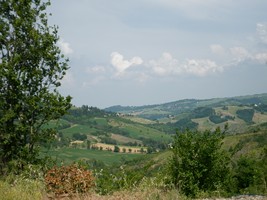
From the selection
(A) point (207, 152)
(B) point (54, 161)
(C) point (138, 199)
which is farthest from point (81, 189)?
(A) point (207, 152)

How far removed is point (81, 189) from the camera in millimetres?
9680

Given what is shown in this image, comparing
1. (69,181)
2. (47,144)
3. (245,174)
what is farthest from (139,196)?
(245,174)

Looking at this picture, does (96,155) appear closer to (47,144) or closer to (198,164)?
(47,144)

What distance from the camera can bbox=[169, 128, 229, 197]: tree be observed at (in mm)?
11211

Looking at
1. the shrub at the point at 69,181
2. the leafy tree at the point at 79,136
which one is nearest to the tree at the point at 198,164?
the shrub at the point at 69,181

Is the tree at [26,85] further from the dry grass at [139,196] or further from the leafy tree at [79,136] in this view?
the leafy tree at [79,136]

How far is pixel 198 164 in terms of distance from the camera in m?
11.4

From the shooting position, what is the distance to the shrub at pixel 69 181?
377 inches

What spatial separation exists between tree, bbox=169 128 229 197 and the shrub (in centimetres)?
307

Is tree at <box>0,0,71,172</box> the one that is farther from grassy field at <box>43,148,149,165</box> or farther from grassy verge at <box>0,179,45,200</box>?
grassy field at <box>43,148,149,165</box>

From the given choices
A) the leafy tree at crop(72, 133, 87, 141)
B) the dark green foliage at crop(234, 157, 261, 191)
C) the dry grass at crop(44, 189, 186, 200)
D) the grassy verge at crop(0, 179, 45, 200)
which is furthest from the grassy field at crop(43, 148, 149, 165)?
the dry grass at crop(44, 189, 186, 200)

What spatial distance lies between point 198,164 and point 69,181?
429cm

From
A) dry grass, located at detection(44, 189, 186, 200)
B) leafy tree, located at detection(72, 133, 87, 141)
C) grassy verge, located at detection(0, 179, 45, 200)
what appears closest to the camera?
grassy verge, located at detection(0, 179, 45, 200)

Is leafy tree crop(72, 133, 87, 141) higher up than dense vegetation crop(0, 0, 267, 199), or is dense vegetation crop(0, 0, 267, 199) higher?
dense vegetation crop(0, 0, 267, 199)
